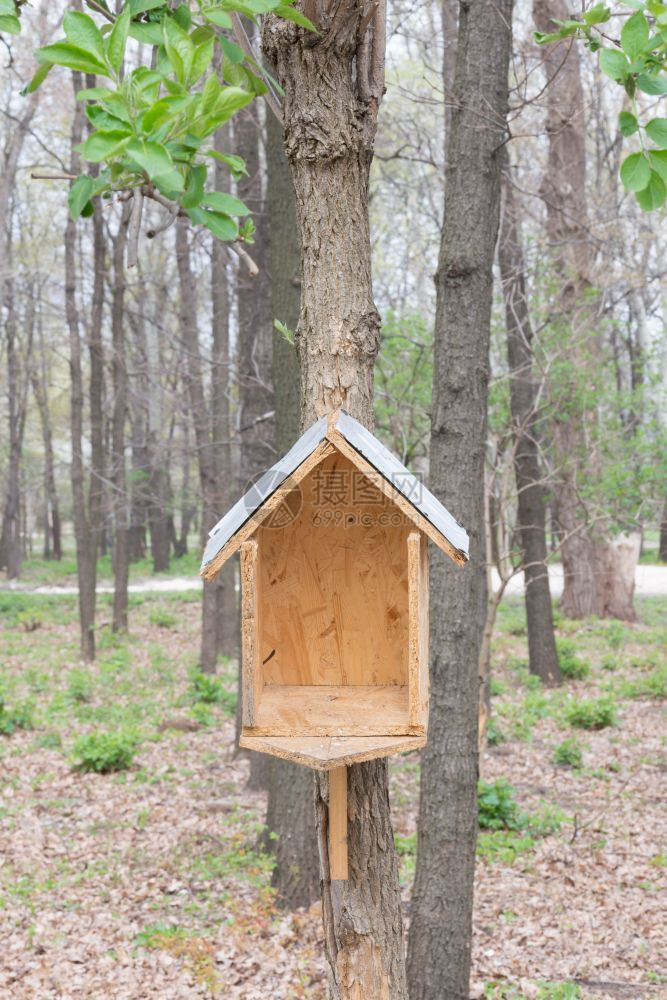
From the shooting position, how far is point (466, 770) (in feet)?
14.0

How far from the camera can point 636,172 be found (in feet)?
7.30

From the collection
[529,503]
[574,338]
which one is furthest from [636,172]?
[529,503]

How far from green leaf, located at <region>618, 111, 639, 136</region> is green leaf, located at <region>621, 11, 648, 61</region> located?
0.14m

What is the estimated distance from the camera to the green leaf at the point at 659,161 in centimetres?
225

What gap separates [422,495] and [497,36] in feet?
11.1

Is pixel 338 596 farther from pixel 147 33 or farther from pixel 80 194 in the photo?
pixel 147 33

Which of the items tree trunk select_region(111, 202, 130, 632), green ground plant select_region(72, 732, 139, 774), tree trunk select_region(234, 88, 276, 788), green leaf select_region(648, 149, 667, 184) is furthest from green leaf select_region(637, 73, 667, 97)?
tree trunk select_region(111, 202, 130, 632)

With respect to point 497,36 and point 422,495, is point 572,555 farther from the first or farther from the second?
→ point 422,495

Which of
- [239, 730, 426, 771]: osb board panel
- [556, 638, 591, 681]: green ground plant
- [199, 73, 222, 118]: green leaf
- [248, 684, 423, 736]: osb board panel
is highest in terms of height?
[199, 73, 222, 118]: green leaf

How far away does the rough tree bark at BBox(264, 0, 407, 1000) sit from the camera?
8.43 ft

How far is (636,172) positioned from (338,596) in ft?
5.00

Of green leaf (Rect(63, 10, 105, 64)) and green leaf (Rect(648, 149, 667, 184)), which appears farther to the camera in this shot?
green leaf (Rect(648, 149, 667, 184))

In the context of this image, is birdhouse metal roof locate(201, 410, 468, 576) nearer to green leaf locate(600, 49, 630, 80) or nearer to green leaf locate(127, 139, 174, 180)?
green leaf locate(127, 139, 174, 180)

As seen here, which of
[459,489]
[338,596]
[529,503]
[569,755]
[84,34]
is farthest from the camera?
[529,503]
